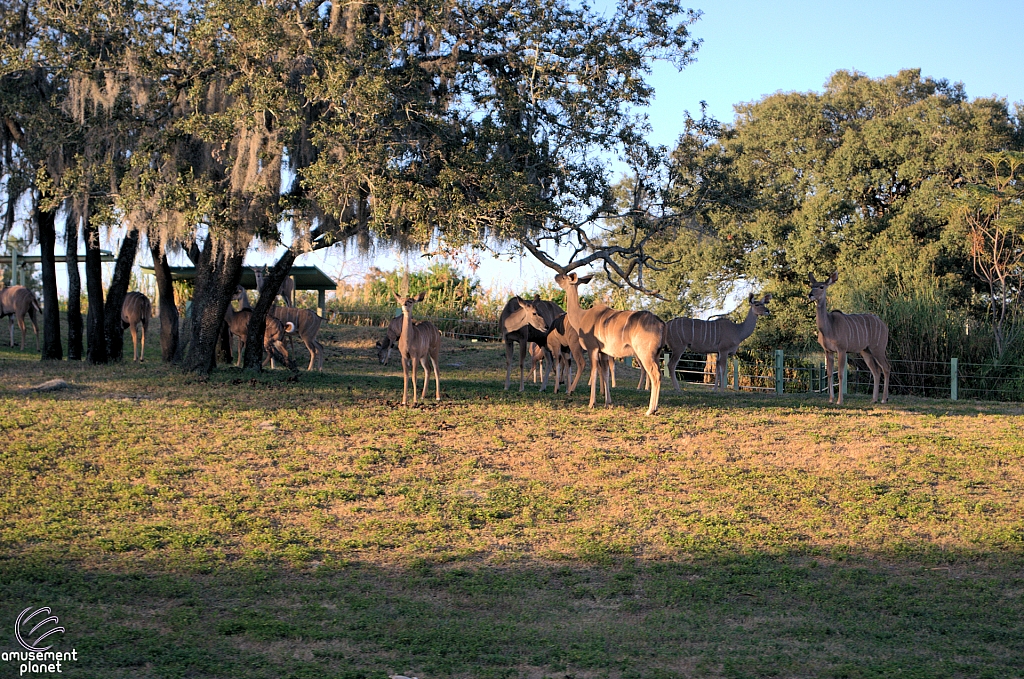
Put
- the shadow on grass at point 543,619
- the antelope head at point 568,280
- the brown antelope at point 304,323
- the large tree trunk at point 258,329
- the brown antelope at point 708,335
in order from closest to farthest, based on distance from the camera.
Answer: the shadow on grass at point 543,619, the antelope head at point 568,280, the large tree trunk at point 258,329, the brown antelope at point 708,335, the brown antelope at point 304,323

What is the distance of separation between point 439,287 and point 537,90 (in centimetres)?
1815

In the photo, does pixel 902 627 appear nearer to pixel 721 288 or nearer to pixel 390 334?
pixel 390 334

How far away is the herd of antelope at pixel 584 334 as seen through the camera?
15.6m

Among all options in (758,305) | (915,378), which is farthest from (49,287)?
(915,378)

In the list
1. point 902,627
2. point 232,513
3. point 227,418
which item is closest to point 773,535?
point 902,627

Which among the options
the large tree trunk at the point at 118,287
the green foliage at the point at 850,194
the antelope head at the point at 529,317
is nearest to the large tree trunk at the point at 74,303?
the large tree trunk at the point at 118,287

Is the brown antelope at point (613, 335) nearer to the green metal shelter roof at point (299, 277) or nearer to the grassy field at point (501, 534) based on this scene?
the grassy field at point (501, 534)

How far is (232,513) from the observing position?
10.6 m

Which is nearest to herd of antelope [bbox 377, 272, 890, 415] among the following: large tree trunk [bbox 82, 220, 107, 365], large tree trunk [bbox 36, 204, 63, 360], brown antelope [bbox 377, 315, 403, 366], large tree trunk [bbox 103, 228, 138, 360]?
brown antelope [bbox 377, 315, 403, 366]

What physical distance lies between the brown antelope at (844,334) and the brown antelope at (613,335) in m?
3.65

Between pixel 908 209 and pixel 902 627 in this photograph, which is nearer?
pixel 902 627

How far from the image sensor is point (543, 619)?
8094mm

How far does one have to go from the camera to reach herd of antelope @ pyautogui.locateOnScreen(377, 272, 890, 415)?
50.9 feet

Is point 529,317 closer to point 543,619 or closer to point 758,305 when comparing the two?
point 758,305
